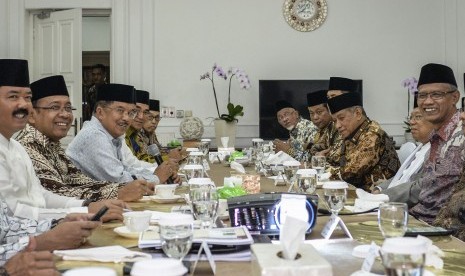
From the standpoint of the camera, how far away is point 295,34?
7582 mm

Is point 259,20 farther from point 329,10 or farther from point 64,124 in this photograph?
point 64,124

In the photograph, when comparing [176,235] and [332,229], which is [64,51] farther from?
[176,235]

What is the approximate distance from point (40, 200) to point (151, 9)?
214 inches

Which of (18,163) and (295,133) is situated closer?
(18,163)

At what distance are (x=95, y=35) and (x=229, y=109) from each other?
351 centimetres

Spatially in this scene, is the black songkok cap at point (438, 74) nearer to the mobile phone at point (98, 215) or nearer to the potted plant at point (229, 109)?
the mobile phone at point (98, 215)

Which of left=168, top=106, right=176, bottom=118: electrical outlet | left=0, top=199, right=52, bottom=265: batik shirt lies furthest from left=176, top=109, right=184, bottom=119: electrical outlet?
left=0, top=199, right=52, bottom=265: batik shirt

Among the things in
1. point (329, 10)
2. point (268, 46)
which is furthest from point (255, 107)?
point (329, 10)

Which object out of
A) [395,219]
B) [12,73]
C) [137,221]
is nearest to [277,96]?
[12,73]

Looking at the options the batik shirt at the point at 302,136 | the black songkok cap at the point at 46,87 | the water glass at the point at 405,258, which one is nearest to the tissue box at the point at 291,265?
the water glass at the point at 405,258

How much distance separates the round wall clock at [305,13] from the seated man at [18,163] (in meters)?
5.60

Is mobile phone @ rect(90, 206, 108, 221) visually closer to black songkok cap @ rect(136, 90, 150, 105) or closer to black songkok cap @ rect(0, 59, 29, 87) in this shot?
black songkok cap @ rect(0, 59, 29, 87)

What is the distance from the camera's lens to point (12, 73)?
230 cm

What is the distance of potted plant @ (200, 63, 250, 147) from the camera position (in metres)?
7.06
